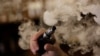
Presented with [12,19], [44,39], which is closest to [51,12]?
[44,39]

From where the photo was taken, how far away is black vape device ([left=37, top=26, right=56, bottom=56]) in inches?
20.6

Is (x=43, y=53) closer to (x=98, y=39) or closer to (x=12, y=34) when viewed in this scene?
(x=98, y=39)

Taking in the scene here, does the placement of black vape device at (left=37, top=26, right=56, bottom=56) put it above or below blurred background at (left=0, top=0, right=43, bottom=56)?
above

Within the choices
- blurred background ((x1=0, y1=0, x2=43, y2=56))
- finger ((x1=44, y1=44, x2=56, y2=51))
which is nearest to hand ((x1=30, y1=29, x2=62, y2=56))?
finger ((x1=44, y1=44, x2=56, y2=51))

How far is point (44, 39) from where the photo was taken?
1.74ft

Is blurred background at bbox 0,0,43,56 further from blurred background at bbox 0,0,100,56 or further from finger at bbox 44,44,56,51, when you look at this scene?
finger at bbox 44,44,56,51

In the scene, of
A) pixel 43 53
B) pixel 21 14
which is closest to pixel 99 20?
pixel 43 53

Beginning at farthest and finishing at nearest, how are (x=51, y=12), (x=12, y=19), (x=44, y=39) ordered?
(x=12, y=19)
(x=51, y=12)
(x=44, y=39)

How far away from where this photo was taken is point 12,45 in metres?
1.50

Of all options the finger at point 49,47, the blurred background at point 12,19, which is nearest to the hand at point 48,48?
the finger at point 49,47

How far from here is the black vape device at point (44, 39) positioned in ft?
1.71

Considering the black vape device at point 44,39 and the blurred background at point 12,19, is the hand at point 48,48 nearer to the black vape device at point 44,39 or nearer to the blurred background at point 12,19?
the black vape device at point 44,39

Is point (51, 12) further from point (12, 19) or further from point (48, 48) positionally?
point (12, 19)

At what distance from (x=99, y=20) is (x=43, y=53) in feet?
0.57
